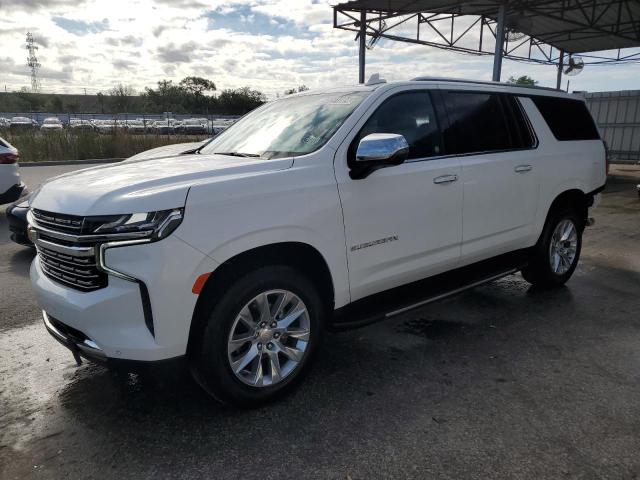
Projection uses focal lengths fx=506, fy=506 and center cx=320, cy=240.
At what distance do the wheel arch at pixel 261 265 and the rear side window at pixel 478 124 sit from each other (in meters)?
1.51

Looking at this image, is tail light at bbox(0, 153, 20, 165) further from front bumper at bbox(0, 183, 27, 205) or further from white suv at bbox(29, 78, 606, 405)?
white suv at bbox(29, 78, 606, 405)

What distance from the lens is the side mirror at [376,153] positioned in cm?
309

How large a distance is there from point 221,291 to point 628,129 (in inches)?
808

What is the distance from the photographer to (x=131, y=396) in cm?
320

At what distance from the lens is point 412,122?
149 inches

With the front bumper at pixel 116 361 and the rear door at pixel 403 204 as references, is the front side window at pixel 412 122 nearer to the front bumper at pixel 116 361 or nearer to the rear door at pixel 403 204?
the rear door at pixel 403 204

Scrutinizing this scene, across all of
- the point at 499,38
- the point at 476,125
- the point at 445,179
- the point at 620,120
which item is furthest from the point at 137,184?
the point at 620,120

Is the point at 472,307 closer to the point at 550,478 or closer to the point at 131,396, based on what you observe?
the point at 550,478

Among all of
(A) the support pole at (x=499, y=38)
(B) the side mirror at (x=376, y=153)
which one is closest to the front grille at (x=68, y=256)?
(B) the side mirror at (x=376, y=153)

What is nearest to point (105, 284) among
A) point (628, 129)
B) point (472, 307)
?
point (472, 307)

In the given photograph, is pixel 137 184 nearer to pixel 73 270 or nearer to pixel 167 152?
pixel 73 270

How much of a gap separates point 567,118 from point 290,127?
313cm

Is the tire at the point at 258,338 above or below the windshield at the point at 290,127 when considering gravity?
below

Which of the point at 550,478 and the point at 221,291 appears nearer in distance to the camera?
the point at 550,478
